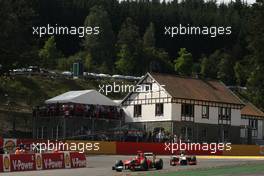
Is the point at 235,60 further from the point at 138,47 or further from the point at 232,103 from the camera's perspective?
the point at 232,103

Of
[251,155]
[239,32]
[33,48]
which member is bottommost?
[251,155]

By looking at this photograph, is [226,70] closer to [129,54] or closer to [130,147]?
[129,54]

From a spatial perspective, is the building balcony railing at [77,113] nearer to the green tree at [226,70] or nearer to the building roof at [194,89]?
the building roof at [194,89]

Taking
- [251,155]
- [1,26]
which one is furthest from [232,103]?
[1,26]

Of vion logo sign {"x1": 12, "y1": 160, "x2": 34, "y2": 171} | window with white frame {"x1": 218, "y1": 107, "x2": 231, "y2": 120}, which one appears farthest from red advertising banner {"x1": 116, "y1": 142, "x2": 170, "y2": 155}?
vion logo sign {"x1": 12, "y1": 160, "x2": 34, "y2": 171}

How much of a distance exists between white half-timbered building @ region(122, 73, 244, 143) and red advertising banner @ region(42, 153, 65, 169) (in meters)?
35.3

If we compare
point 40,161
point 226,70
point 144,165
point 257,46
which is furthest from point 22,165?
point 226,70

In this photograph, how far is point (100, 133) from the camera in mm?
65000

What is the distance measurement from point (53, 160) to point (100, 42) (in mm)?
96271

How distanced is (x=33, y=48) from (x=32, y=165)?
121 feet

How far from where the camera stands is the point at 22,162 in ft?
121

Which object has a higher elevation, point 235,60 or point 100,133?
point 235,60

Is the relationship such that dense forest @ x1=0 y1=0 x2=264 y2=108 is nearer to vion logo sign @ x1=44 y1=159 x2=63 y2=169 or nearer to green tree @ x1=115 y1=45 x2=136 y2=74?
green tree @ x1=115 y1=45 x2=136 y2=74

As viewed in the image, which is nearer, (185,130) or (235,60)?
(185,130)
